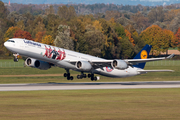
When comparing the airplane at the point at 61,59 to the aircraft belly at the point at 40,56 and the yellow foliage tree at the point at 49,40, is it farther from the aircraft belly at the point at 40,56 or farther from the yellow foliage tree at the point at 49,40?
the yellow foliage tree at the point at 49,40

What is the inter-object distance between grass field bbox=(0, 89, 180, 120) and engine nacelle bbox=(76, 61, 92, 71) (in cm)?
1716

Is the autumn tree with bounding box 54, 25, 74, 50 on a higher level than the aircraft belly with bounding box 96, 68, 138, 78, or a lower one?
higher

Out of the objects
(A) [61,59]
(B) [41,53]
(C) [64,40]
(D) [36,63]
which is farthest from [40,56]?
(C) [64,40]

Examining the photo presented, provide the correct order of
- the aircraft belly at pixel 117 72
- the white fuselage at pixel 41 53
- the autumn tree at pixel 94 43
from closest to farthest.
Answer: the white fuselage at pixel 41 53
the aircraft belly at pixel 117 72
the autumn tree at pixel 94 43

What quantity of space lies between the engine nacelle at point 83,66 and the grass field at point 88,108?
56.3 ft

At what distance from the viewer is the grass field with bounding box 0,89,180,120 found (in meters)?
27.0

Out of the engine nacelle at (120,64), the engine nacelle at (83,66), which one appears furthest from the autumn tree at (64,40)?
the engine nacelle at (120,64)

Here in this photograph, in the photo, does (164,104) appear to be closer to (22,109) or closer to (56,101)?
(56,101)

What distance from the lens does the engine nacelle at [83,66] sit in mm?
56156

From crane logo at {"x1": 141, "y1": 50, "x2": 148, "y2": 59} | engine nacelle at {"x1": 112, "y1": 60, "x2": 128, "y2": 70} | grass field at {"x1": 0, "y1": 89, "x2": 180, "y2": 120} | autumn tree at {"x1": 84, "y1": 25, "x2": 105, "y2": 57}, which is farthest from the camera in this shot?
autumn tree at {"x1": 84, "y1": 25, "x2": 105, "y2": 57}

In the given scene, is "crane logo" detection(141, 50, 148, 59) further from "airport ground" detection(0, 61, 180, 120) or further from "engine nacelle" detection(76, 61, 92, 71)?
"airport ground" detection(0, 61, 180, 120)

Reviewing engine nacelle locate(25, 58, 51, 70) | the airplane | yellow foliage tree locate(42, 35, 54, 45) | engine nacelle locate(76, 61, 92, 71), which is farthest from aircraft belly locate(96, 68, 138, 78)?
yellow foliage tree locate(42, 35, 54, 45)

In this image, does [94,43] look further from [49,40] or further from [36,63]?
[36,63]

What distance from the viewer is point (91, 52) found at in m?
155
